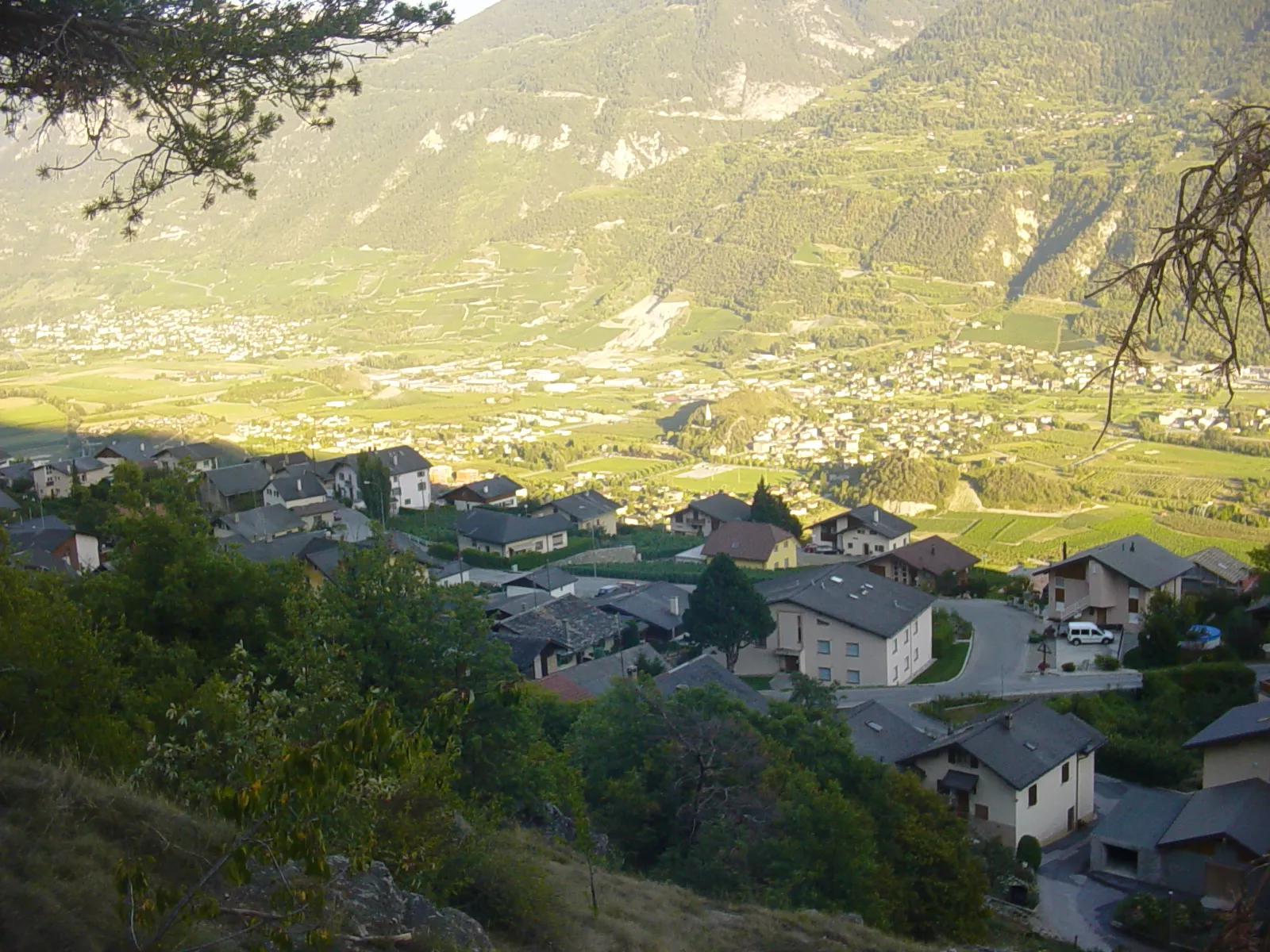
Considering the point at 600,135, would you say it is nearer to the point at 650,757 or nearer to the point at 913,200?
the point at 913,200

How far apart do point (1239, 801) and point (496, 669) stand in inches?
392

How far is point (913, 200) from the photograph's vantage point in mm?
125875

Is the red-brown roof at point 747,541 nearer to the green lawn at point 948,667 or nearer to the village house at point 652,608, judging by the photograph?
the village house at point 652,608

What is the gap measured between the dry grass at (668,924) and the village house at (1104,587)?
19252 millimetres

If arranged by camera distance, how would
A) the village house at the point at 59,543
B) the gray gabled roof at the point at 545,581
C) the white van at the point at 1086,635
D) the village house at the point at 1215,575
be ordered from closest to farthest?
the village house at the point at 59,543, the white van at the point at 1086,635, the village house at the point at 1215,575, the gray gabled roof at the point at 545,581

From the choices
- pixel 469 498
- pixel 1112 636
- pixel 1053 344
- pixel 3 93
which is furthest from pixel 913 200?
pixel 3 93

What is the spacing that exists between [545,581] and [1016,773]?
15707 millimetres

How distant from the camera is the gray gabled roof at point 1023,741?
1568 centimetres

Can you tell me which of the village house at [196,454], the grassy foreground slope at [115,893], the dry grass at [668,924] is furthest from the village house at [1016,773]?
the village house at [196,454]

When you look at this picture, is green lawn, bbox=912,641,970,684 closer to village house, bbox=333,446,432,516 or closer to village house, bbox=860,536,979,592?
village house, bbox=860,536,979,592

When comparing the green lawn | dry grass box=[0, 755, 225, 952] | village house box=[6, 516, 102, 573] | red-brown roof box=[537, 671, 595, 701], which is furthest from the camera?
village house box=[6, 516, 102, 573]

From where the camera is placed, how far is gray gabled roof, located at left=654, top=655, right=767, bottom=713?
17.3 metres

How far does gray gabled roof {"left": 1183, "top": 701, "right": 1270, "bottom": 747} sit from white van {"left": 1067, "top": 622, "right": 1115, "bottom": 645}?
26.2 feet

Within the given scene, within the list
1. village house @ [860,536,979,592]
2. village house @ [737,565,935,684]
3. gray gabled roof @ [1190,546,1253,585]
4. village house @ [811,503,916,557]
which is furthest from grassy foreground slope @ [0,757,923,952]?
village house @ [811,503,916,557]
